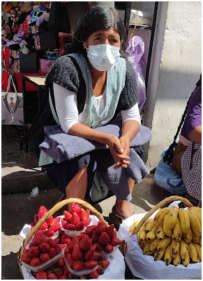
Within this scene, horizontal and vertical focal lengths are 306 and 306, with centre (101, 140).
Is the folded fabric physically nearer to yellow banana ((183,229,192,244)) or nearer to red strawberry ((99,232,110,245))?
red strawberry ((99,232,110,245))

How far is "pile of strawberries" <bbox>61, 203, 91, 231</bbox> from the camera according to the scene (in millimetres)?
1723

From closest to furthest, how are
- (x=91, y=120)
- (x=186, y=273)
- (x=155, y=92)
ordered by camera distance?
(x=186, y=273) < (x=91, y=120) < (x=155, y=92)

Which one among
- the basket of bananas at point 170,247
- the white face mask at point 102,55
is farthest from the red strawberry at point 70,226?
the white face mask at point 102,55

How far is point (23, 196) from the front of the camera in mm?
2850

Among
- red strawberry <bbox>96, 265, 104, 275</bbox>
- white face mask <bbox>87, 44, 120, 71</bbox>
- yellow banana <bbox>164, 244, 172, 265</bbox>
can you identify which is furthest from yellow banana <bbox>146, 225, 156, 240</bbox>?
white face mask <bbox>87, 44, 120, 71</bbox>

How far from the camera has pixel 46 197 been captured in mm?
2859

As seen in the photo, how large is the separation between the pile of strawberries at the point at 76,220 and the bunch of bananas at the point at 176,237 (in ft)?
1.12

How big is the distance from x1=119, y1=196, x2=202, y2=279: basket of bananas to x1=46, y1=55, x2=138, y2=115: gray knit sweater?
2.90 feet

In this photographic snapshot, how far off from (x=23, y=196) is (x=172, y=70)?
192 centimetres

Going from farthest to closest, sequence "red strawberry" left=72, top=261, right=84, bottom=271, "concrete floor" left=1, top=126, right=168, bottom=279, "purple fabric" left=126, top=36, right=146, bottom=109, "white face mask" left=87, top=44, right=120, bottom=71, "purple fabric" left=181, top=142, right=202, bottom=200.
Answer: "purple fabric" left=126, top=36, right=146, bottom=109
"concrete floor" left=1, top=126, right=168, bottom=279
"purple fabric" left=181, top=142, right=202, bottom=200
"white face mask" left=87, top=44, right=120, bottom=71
"red strawberry" left=72, top=261, right=84, bottom=271

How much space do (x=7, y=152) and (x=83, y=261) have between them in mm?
2242

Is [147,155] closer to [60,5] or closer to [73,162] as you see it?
[73,162]

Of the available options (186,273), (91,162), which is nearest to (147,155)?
(91,162)

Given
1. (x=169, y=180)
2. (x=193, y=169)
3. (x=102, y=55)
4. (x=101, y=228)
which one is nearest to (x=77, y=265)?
(x=101, y=228)
